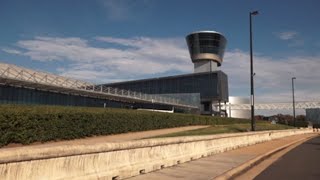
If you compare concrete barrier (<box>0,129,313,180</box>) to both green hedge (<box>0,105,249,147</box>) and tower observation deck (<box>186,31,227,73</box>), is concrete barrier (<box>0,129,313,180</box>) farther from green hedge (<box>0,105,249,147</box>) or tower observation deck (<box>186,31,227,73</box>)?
tower observation deck (<box>186,31,227,73</box>)

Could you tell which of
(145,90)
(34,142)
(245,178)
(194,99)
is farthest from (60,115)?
(145,90)

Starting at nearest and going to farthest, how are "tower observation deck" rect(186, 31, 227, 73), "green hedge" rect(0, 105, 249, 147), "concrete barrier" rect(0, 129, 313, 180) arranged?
1. "concrete barrier" rect(0, 129, 313, 180)
2. "green hedge" rect(0, 105, 249, 147)
3. "tower observation deck" rect(186, 31, 227, 73)

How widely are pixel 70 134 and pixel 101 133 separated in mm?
4488

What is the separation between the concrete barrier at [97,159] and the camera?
261 inches

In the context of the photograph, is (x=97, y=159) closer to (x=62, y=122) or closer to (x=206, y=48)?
(x=62, y=122)

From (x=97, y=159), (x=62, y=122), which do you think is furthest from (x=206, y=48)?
(x=97, y=159)

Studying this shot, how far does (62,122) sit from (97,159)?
17.6m

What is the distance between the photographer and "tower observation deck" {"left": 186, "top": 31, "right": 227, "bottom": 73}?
541 ft

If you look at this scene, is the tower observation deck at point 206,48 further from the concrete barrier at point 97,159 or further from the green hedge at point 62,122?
the concrete barrier at point 97,159

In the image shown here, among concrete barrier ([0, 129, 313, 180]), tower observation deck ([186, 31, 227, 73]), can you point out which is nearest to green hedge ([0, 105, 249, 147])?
concrete barrier ([0, 129, 313, 180])

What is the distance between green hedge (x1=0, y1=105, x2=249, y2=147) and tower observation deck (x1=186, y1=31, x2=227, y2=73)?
126 m

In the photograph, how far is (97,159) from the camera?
8.97 m

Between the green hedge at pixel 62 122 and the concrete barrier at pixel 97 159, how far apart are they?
1003 cm

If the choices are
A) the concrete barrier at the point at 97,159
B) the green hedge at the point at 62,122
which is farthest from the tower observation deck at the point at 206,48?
the concrete barrier at the point at 97,159
